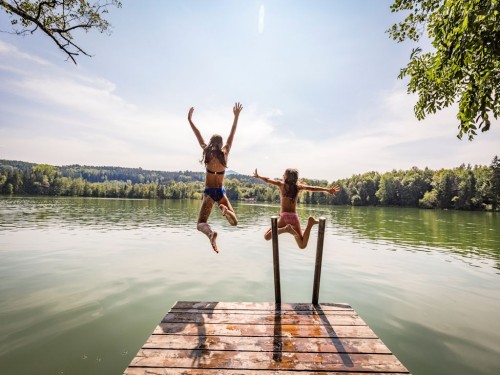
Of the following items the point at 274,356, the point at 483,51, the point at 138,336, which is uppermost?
the point at 483,51

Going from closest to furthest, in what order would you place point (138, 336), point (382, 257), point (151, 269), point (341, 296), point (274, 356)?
point (274, 356)
point (138, 336)
point (341, 296)
point (151, 269)
point (382, 257)

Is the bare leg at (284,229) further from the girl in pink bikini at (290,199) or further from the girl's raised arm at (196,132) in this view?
the girl's raised arm at (196,132)

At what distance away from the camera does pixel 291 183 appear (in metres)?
8.20

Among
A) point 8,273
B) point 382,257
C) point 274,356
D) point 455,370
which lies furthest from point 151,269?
point 382,257

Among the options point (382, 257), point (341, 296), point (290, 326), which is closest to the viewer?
point (290, 326)

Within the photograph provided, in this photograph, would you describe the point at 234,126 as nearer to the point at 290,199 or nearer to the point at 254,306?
the point at 290,199

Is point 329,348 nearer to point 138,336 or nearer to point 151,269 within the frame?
point 138,336

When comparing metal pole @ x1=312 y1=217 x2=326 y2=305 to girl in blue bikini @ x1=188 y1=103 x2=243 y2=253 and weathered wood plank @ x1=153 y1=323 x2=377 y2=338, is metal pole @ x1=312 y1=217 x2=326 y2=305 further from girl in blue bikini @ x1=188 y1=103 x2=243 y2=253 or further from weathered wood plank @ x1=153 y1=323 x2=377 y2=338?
girl in blue bikini @ x1=188 y1=103 x2=243 y2=253

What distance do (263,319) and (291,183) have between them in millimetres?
3699

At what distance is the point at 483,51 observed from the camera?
13.9 ft

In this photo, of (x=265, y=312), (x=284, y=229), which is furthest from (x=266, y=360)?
(x=284, y=229)

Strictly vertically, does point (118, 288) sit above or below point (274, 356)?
below

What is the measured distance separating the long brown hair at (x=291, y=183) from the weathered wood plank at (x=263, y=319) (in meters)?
3.18

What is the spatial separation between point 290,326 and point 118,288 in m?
9.62
